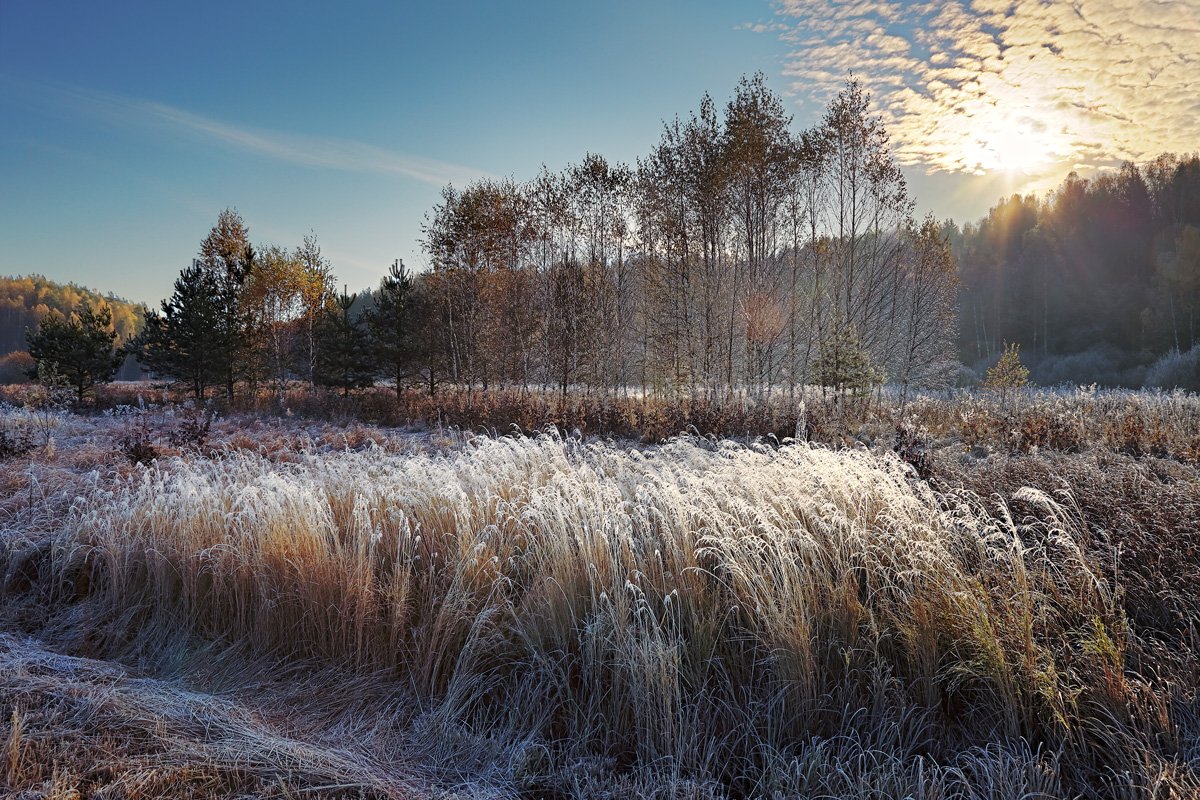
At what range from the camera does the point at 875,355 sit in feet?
74.1

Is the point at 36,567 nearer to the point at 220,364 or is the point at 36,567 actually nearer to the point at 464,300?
the point at 464,300

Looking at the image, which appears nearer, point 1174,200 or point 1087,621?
point 1087,621

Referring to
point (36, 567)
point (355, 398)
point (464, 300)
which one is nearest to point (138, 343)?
point (355, 398)

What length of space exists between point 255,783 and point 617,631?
1.70 meters

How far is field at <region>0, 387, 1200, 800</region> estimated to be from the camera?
2.42 meters

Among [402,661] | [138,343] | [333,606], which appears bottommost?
[402,661]

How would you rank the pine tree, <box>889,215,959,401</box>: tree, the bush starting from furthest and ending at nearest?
the bush < <box>889,215,959,401</box>: tree < the pine tree

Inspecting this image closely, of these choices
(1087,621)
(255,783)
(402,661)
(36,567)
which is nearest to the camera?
(255,783)

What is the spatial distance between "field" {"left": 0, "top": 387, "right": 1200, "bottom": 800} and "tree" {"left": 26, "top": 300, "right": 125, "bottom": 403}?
82.4 feet

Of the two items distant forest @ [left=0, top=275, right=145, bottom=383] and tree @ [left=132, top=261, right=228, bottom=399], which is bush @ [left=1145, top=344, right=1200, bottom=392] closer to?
tree @ [left=132, top=261, right=228, bottom=399]

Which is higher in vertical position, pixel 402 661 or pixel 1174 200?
pixel 1174 200

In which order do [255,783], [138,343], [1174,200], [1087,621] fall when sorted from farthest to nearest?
[1174,200] → [138,343] → [1087,621] → [255,783]

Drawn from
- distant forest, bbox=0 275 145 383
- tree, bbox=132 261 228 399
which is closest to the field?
tree, bbox=132 261 228 399

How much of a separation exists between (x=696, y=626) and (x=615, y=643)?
1.53 ft
